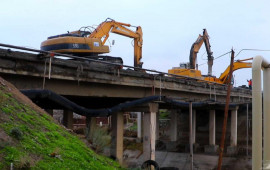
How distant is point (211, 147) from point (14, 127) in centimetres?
3097

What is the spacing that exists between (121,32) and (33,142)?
21.4 meters

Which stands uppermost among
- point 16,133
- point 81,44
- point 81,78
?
point 81,44

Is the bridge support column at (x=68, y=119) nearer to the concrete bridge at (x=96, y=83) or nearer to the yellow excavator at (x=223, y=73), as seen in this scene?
the concrete bridge at (x=96, y=83)

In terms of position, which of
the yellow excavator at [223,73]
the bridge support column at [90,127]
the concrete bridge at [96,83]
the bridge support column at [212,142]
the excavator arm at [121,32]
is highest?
the excavator arm at [121,32]

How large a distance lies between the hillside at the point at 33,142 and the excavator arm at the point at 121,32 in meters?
15.6

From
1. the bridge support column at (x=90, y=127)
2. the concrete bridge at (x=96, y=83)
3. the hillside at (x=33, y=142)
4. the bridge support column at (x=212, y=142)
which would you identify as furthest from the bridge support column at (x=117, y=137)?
the bridge support column at (x=212, y=142)

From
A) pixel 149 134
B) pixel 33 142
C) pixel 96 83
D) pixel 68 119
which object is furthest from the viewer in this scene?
pixel 68 119

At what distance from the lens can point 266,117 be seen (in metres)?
4.88

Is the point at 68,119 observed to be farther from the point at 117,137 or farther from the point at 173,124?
the point at 173,124

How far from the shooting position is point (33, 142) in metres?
8.16

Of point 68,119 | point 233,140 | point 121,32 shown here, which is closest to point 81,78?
point 68,119

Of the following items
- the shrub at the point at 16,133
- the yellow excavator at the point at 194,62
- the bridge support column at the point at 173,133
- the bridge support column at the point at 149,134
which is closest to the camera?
the shrub at the point at 16,133

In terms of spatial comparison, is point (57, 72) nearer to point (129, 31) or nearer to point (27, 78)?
point (27, 78)

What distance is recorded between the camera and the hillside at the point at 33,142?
23.2 feet
